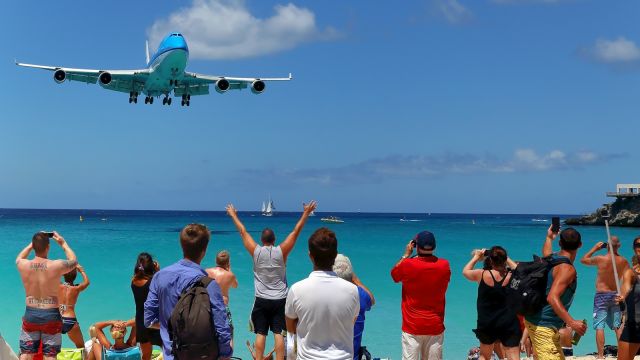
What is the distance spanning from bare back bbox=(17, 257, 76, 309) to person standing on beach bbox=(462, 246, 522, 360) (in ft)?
11.6

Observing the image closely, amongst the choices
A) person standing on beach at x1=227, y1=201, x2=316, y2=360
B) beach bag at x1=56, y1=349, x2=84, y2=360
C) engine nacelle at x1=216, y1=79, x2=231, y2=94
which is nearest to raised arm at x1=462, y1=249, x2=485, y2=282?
person standing on beach at x1=227, y1=201, x2=316, y2=360

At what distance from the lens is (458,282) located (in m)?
21.0

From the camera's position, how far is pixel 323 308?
3240mm

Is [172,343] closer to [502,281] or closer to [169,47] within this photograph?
[502,281]

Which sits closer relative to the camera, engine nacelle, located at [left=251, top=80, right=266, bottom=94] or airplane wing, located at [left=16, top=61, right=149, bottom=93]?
airplane wing, located at [left=16, top=61, right=149, bottom=93]

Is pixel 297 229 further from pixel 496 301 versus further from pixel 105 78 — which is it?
pixel 105 78

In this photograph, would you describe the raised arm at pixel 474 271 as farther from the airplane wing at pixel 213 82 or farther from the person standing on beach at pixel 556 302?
the airplane wing at pixel 213 82

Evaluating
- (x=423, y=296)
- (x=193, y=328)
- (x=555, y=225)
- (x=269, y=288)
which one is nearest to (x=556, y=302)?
(x=423, y=296)

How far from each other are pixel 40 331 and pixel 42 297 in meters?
0.33

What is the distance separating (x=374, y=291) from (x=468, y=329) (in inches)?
268

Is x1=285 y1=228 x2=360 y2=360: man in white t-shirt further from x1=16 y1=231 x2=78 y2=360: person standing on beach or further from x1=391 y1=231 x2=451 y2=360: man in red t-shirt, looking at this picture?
x1=16 y1=231 x2=78 y2=360: person standing on beach

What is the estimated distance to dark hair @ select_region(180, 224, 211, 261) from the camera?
3299 mm

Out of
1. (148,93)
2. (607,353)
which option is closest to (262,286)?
(607,353)

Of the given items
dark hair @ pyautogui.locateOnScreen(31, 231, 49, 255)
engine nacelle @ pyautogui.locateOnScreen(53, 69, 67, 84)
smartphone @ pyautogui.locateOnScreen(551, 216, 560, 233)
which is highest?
engine nacelle @ pyautogui.locateOnScreen(53, 69, 67, 84)
